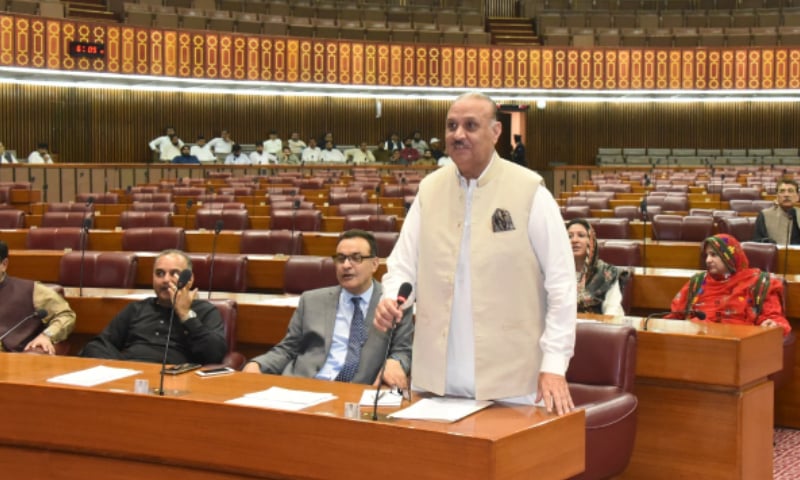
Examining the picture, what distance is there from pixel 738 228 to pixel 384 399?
5.26 metres

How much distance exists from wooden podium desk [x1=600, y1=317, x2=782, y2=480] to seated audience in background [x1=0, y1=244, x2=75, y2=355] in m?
2.52

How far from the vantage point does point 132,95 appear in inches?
792

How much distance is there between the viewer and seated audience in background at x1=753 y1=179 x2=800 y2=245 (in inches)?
267

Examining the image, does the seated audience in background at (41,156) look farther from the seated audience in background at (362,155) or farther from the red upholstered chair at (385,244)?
the red upholstered chair at (385,244)

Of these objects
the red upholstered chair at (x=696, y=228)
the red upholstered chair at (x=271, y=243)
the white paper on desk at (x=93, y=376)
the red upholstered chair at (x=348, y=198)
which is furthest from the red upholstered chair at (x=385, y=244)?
the red upholstered chair at (x=348, y=198)

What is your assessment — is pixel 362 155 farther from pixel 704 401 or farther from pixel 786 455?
pixel 704 401

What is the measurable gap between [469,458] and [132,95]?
61.8 ft

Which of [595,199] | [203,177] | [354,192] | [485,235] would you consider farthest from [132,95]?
[485,235]

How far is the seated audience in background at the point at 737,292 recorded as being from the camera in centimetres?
457

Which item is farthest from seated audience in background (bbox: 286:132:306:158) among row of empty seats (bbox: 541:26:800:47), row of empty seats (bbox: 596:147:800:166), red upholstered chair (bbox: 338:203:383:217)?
red upholstered chair (bbox: 338:203:383:217)

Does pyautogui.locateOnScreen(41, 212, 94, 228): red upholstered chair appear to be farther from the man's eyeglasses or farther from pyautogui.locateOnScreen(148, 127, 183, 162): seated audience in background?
pyautogui.locateOnScreen(148, 127, 183, 162): seated audience in background

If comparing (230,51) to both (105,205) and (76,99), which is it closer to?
(76,99)

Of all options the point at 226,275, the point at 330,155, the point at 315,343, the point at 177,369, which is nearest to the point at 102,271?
the point at 226,275

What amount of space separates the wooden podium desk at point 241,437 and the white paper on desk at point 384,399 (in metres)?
0.06
